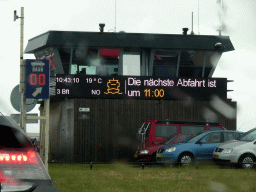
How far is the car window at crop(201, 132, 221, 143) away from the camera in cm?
2139

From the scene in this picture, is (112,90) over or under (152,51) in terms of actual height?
under

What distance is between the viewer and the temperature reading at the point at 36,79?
1182 centimetres

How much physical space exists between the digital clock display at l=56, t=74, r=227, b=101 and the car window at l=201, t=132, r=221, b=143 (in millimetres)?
7896

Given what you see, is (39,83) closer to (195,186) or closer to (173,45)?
(195,186)

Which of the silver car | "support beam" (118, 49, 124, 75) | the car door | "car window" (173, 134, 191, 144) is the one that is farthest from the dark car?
"support beam" (118, 49, 124, 75)

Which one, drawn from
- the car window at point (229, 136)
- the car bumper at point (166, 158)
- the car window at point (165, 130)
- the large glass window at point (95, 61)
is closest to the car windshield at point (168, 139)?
the car window at point (165, 130)

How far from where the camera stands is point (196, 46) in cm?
3114

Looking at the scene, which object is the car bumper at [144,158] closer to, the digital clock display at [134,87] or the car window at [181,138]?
the car window at [181,138]

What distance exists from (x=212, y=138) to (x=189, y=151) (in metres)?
1.35

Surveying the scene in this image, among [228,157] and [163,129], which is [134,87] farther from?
[228,157]

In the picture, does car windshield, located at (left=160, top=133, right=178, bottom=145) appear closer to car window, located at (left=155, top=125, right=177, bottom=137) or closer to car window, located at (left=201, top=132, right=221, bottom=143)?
car window, located at (left=155, top=125, right=177, bottom=137)

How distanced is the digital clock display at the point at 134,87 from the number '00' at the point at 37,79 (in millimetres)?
16278

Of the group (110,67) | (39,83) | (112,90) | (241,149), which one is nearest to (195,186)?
(39,83)

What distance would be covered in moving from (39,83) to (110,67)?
62.3ft
